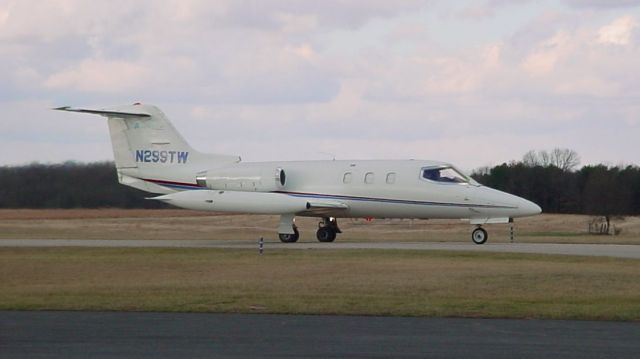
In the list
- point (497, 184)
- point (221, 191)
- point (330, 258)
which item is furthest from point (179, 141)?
point (497, 184)

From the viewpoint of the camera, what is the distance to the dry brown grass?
5553cm

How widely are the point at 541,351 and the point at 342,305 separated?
597 centimetres

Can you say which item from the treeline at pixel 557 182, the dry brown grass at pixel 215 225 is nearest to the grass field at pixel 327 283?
the dry brown grass at pixel 215 225

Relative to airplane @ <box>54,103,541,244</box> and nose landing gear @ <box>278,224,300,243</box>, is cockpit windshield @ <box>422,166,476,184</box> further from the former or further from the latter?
nose landing gear @ <box>278,224,300,243</box>

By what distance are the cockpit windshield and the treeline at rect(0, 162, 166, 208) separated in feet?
92.3

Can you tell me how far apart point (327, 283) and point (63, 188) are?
4076 cm

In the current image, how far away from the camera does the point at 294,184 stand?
41.4m

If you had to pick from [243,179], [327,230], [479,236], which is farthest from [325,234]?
[479,236]

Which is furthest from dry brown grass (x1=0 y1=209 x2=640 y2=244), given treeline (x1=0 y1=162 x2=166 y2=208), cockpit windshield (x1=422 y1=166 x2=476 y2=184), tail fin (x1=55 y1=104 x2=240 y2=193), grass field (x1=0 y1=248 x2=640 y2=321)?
grass field (x1=0 y1=248 x2=640 y2=321)

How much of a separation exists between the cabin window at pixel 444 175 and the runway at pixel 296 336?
20.4 m

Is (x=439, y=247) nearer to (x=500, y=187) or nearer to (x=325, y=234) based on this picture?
(x=325, y=234)

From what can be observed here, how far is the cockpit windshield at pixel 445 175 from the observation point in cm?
3903

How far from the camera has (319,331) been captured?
17016 millimetres

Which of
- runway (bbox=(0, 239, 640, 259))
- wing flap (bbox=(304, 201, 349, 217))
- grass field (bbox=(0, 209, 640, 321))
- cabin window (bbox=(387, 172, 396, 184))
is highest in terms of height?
cabin window (bbox=(387, 172, 396, 184))
